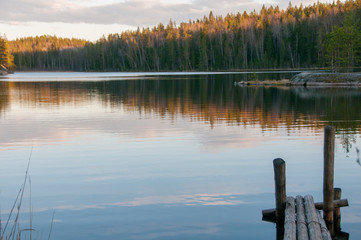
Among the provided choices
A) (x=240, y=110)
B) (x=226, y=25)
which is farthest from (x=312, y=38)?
(x=240, y=110)

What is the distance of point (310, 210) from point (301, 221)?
526mm

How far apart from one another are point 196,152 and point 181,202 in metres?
5.22

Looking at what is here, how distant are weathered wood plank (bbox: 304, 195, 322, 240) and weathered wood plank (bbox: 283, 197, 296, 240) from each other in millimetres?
242

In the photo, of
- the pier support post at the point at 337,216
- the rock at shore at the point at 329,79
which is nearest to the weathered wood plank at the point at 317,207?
the pier support post at the point at 337,216

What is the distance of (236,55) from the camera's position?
446 feet

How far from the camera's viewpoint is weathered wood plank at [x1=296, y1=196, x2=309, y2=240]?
677 cm

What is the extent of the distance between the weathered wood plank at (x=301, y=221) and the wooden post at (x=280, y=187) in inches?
12.3

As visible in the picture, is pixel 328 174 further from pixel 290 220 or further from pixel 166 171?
pixel 166 171

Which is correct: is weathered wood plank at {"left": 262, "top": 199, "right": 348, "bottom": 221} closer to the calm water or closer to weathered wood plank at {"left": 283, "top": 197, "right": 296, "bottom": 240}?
the calm water

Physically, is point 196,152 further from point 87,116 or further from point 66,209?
point 87,116

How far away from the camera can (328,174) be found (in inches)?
304

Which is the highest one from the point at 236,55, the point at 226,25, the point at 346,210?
the point at 226,25

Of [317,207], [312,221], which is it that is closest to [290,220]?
[312,221]

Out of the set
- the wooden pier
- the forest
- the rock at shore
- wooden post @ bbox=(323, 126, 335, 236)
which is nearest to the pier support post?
the wooden pier
